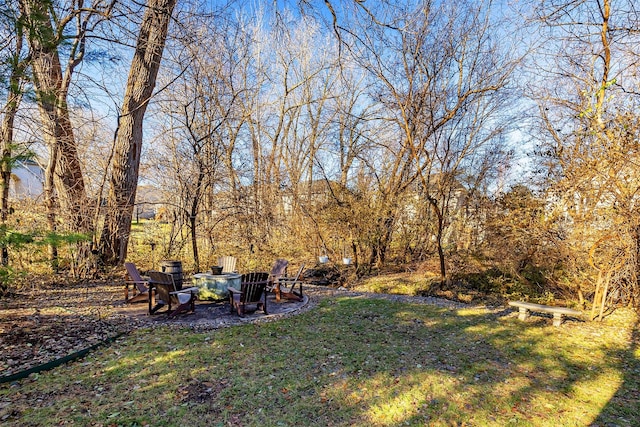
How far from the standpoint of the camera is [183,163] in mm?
10594

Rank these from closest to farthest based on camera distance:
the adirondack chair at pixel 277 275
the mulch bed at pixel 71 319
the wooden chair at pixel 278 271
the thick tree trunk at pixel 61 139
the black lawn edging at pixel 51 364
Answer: the black lawn edging at pixel 51 364 < the mulch bed at pixel 71 319 < the thick tree trunk at pixel 61 139 < the adirondack chair at pixel 277 275 < the wooden chair at pixel 278 271

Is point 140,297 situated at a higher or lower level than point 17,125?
lower

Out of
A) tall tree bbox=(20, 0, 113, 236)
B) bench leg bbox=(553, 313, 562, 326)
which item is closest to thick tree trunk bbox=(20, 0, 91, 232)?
tall tree bbox=(20, 0, 113, 236)

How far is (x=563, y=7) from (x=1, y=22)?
8020 millimetres

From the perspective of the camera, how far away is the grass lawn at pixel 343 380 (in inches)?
116

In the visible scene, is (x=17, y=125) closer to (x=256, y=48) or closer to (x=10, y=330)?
(x=10, y=330)

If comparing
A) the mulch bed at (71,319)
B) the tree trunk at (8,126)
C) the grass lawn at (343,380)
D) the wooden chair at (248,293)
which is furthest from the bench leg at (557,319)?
the tree trunk at (8,126)

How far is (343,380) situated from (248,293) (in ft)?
9.00

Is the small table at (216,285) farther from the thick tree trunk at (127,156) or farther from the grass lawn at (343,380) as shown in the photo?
the thick tree trunk at (127,156)

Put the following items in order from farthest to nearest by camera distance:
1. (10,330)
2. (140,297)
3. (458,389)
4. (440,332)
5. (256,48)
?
(256,48), (140,297), (440,332), (10,330), (458,389)

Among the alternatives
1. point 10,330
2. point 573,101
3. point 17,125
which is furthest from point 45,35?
point 573,101

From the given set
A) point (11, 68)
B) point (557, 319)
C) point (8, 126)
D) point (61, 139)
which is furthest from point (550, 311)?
→ point (61, 139)

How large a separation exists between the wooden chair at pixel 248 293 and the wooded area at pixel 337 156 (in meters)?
2.45

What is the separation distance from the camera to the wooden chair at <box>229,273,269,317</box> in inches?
226
